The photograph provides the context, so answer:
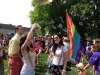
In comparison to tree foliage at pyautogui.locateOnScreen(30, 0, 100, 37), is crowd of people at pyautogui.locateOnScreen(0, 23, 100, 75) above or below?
below

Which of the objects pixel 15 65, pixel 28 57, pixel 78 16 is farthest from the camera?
pixel 78 16

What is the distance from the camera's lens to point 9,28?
431ft

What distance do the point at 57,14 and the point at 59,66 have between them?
183ft

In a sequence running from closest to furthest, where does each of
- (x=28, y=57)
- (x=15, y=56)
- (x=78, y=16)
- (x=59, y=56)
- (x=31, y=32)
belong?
(x=31, y=32) → (x=28, y=57) → (x=15, y=56) → (x=59, y=56) → (x=78, y=16)

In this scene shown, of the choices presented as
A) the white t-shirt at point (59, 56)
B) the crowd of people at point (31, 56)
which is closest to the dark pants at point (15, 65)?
the crowd of people at point (31, 56)

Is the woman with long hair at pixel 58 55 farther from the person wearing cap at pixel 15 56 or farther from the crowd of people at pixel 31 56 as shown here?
the person wearing cap at pixel 15 56

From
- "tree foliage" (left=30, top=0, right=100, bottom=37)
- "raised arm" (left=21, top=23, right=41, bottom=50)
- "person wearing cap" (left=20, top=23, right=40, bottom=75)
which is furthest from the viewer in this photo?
"tree foliage" (left=30, top=0, right=100, bottom=37)

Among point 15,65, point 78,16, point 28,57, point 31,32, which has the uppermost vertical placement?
point 78,16

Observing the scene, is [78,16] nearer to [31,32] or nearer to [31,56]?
[31,56]

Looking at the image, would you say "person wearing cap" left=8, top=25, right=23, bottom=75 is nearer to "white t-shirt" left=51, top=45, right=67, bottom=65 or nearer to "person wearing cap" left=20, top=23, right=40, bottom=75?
"white t-shirt" left=51, top=45, right=67, bottom=65

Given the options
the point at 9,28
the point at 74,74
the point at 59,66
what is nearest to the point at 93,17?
the point at 74,74

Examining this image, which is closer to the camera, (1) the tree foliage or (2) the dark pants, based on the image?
(2) the dark pants

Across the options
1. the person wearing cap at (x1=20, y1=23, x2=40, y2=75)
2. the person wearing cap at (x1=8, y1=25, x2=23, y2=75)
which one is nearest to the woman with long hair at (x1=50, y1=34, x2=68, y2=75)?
the person wearing cap at (x1=8, y1=25, x2=23, y2=75)

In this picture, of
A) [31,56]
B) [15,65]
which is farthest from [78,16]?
[31,56]
